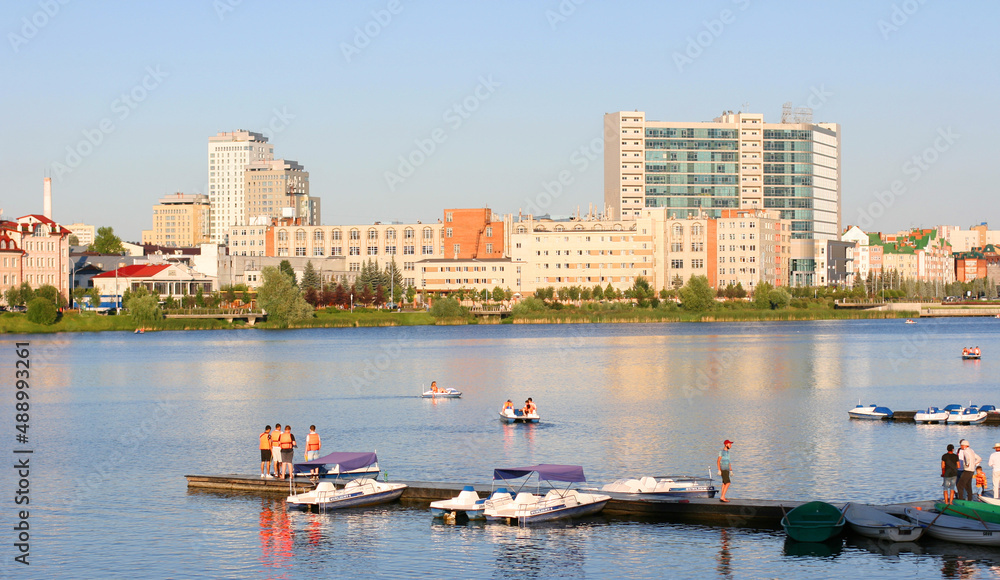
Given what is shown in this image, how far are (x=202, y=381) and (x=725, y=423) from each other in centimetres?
5097

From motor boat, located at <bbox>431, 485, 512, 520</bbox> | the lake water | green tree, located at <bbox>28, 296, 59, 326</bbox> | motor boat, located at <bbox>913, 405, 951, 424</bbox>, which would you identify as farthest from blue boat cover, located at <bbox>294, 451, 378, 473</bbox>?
green tree, located at <bbox>28, 296, 59, 326</bbox>

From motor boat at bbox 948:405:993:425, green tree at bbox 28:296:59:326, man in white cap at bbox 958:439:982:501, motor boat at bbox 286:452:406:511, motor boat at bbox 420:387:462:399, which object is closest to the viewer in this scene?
man in white cap at bbox 958:439:982:501

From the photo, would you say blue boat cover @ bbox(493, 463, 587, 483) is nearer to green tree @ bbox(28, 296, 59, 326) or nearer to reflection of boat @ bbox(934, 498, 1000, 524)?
reflection of boat @ bbox(934, 498, 1000, 524)

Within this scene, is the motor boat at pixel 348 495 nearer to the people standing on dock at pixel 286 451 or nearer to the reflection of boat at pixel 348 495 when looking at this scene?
the reflection of boat at pixel 348 495

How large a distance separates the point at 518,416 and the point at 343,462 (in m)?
21.5

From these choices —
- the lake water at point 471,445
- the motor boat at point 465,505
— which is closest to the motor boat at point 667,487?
the lake water at point 471,445

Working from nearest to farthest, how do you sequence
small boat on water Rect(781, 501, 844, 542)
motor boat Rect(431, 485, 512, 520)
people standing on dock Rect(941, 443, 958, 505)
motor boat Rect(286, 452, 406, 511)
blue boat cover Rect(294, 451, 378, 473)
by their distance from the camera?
small boat on water Rect(781, 501, 844, 542) < people standing on dock Rect(941, 443, 958, 505) < motor boat Rect(431, 485, 512, 520) < motor boat Rect(286, 452, 406, 511) < blue boat cover Rect(294, 451, 378, 473)

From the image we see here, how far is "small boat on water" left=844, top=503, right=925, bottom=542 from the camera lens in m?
36.2

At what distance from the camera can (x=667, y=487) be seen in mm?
41656

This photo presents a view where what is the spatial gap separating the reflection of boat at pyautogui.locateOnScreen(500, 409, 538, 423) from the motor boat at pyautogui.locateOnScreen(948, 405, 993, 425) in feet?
78.1

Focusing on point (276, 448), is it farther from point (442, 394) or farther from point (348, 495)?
point (442, 394)

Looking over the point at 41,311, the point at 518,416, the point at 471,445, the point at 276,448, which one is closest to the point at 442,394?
the point at 518,416

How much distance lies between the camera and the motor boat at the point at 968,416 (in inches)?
2426

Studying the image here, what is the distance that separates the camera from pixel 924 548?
117 feet
